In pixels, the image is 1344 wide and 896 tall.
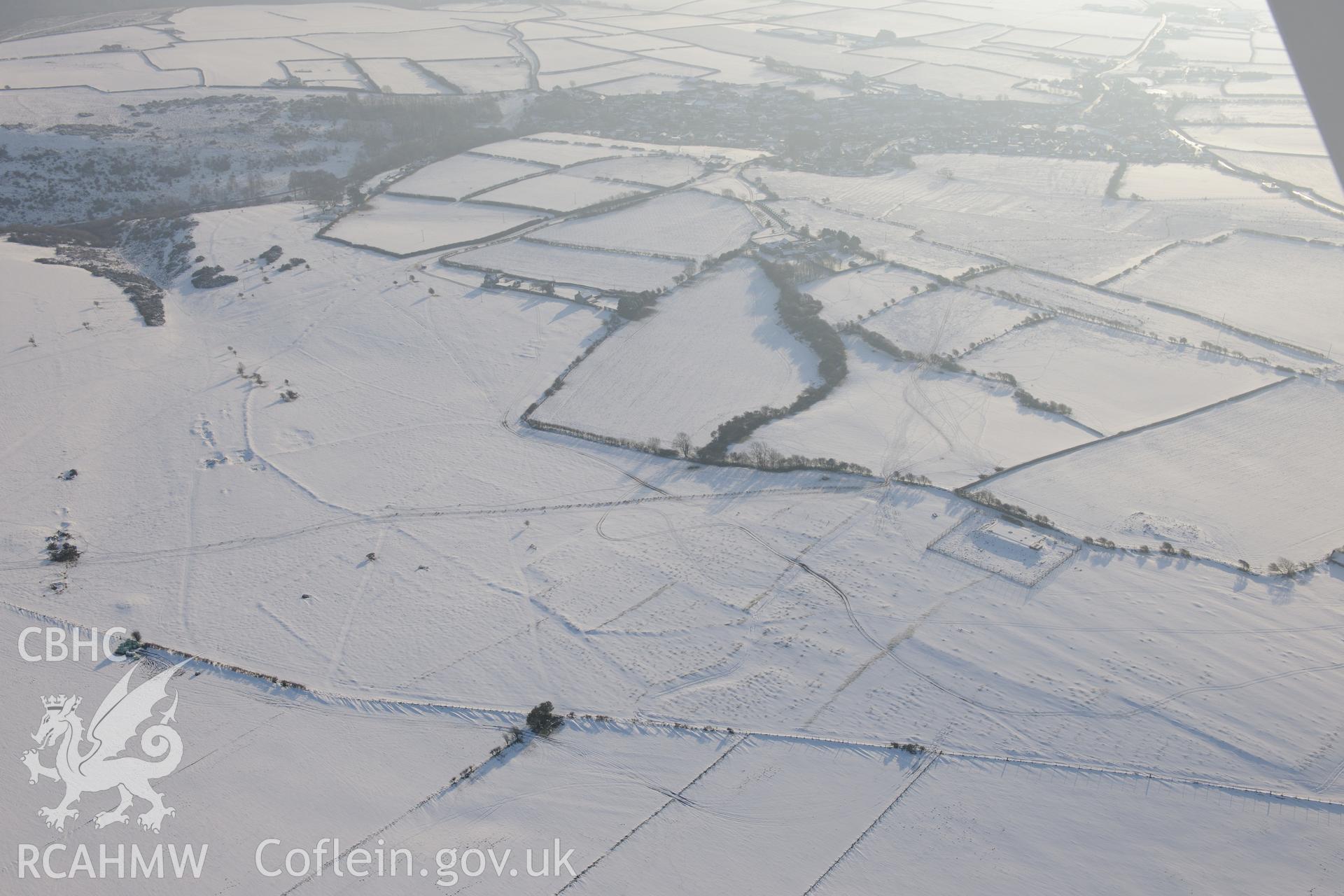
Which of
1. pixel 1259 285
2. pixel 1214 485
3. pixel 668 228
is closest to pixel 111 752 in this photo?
pixel 1214 485

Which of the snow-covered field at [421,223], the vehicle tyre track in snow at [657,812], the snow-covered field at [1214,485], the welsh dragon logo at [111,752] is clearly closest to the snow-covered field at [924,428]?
the snow-covered field at [1214,485]

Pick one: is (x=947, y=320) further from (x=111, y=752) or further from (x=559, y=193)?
(x=111, y=752)

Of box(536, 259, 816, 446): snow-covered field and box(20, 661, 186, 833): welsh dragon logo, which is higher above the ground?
box(536, 259, 816, 446): snow-covered field

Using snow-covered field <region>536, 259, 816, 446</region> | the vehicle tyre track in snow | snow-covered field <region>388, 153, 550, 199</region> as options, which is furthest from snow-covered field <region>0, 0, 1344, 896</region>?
snow-covered field <region>388, 153, 550, 199</region>

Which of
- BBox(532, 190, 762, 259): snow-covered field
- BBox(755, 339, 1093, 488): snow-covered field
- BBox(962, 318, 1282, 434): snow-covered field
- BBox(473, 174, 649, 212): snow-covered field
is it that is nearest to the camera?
BBox(755, 339, 1093, 488): snow-covered field

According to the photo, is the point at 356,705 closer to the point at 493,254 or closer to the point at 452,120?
the point at 493,254

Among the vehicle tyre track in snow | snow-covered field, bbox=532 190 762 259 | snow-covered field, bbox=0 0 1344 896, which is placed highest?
snow-covered field, bbox=532 190 762 259

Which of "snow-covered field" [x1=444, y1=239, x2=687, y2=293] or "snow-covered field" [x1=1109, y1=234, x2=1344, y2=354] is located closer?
"snow-covered field" [x1=1109, y1=234, x2=1344, y2=354]

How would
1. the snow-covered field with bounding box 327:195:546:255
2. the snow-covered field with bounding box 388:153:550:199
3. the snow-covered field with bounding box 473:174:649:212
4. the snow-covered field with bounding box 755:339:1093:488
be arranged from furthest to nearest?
the snow-covered field with bounding box 388:153:550:199, the snow-covered field with bounding box 473:174:649:212, the snow-covered field with bounding box 327:195:546:255, the snow-covered field with bounding box 755:339:1093:488

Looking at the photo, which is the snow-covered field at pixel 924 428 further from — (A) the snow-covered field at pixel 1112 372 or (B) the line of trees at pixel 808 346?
(A) the snow-covered field at pixel 1112 372

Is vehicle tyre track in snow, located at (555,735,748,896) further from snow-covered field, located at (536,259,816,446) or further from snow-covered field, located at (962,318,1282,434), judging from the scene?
snow-covered field, located at (962,318,1282,434)
